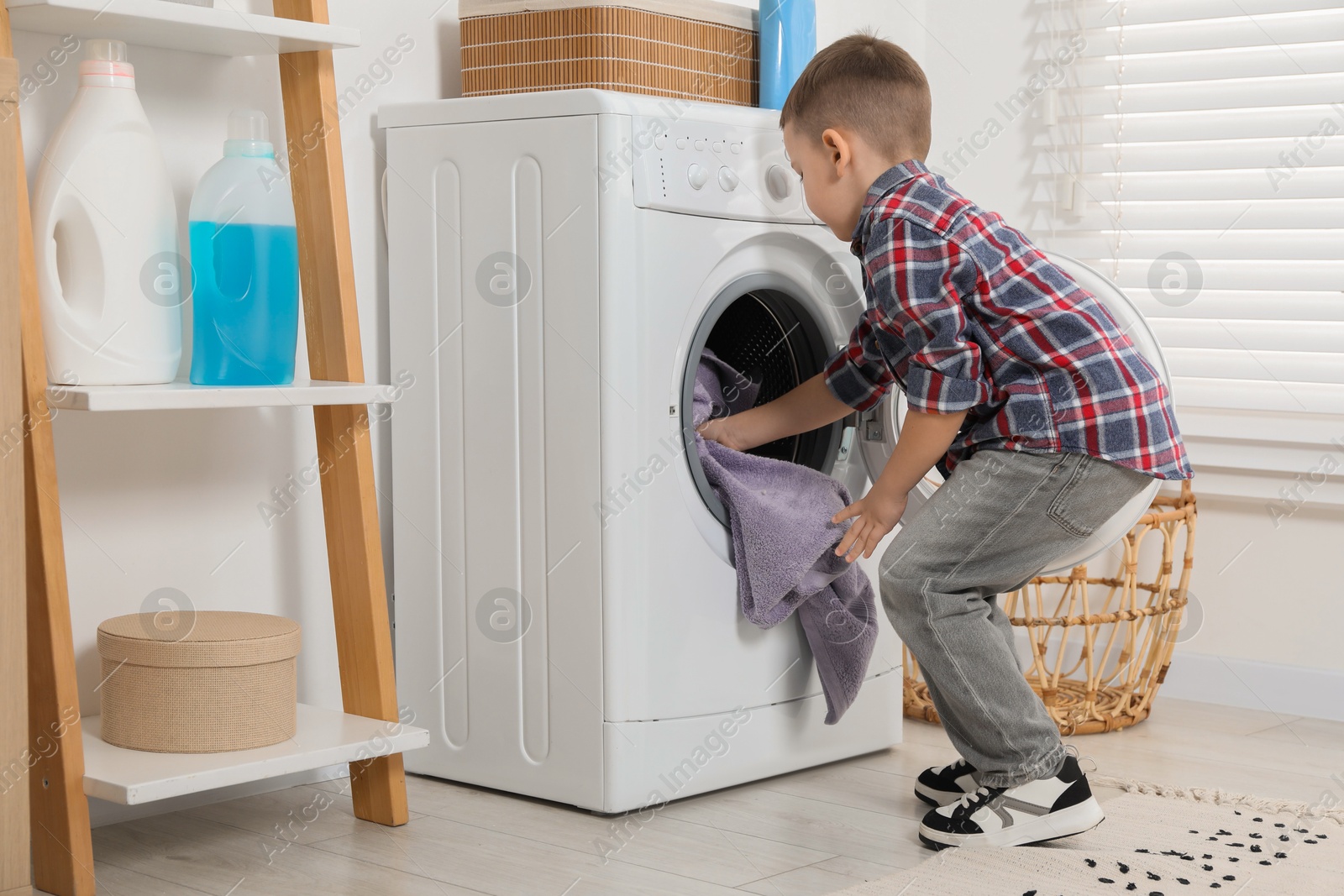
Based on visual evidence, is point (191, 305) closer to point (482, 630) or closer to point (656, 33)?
point (482, 630)

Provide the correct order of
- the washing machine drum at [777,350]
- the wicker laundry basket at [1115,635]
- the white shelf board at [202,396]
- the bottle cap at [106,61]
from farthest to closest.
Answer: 1. the wicker laundry basket at [1115,635]
2. the washing machine drum at [777,350]
3. the bottle cap at [106,61]
4. the white shelf board at [202,396]

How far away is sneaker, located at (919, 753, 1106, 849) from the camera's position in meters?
1.47

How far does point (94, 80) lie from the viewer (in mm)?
1348

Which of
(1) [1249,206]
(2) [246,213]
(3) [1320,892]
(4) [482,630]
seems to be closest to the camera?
(3) [1320,892]

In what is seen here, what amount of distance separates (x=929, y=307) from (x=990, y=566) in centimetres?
31

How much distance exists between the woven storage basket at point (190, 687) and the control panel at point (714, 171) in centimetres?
66

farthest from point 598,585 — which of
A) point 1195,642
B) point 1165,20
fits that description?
point 1165,20

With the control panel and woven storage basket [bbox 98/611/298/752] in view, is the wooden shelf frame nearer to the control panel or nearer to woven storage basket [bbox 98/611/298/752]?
woven storage basket [bbox 98/611/298/752]

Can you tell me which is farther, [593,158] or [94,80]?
[593,158]

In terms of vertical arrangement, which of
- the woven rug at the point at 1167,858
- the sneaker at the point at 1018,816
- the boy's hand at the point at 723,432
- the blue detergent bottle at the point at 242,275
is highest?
the blue detergent bottle at the point at 242,275

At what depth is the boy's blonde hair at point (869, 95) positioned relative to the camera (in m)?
1.49

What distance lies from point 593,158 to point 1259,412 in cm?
130

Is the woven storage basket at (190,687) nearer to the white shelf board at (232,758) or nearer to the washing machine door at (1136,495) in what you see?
the white shelf board at (232,758)

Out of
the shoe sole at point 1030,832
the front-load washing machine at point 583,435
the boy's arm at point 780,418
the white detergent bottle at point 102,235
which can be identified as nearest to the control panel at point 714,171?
the front-load washing machine at point 583,435
